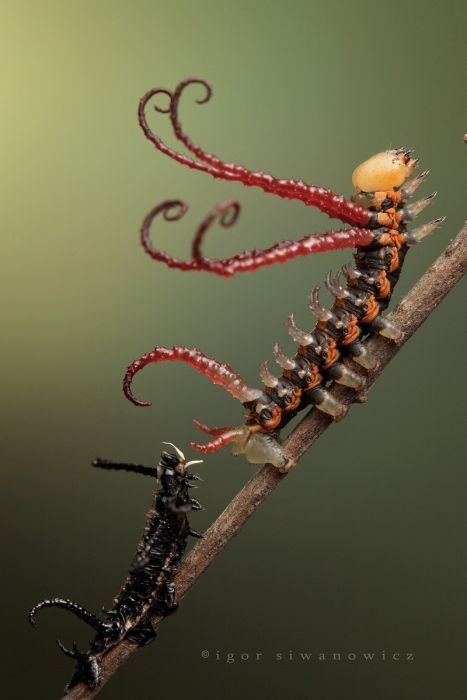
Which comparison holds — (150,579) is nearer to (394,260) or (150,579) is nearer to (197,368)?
(197,368)

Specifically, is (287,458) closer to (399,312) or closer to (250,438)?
(250,438)

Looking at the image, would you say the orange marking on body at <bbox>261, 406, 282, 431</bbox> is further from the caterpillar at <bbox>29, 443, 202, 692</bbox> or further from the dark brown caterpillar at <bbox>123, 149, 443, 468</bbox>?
the caterpillar at <bbox>29, 443, 202, 692</bbox>

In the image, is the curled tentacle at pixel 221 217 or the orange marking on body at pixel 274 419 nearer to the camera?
the curled tentacle at pixel 221 217

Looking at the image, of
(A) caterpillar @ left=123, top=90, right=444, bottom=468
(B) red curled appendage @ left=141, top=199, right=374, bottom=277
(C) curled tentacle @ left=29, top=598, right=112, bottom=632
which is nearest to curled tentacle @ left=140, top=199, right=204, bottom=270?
(B) red curled appendage @ left=141, top=199, right=374, bottom=277

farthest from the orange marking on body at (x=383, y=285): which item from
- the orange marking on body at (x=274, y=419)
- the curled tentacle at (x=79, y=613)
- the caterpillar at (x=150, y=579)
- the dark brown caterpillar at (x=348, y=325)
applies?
the curled tentacle at (x=79, y=613)

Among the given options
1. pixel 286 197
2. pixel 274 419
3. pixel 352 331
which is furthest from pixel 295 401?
pixel 286 197

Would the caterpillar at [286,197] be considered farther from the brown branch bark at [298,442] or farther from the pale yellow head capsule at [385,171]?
the brown branch bark at [298,442]

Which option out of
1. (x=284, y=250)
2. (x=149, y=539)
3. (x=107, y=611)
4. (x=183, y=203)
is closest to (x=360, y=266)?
(x=284, y=250)
